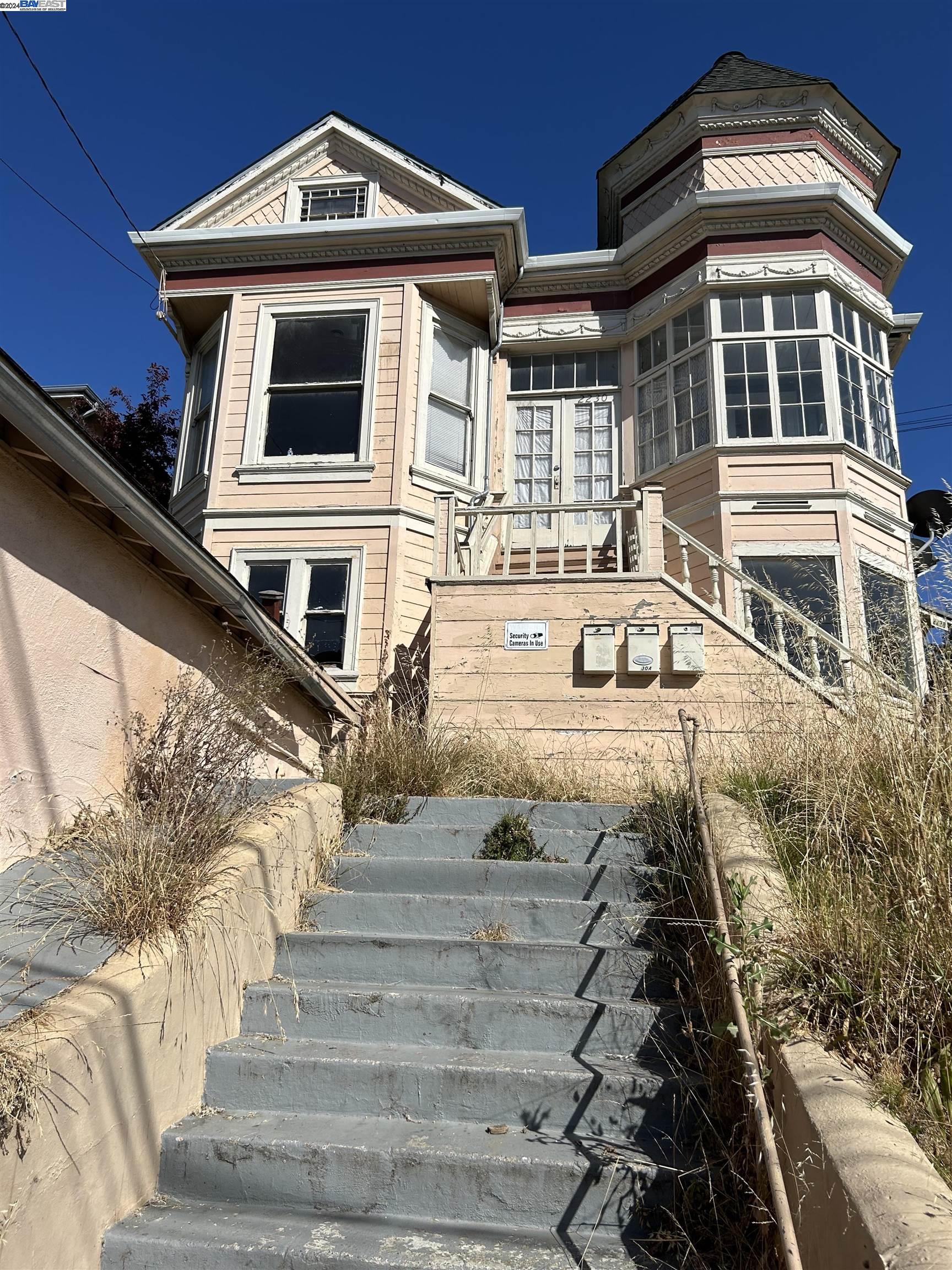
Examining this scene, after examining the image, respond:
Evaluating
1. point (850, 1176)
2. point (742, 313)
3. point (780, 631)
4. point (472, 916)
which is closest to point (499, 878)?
point (472, 916)

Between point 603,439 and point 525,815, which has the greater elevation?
point 603,439

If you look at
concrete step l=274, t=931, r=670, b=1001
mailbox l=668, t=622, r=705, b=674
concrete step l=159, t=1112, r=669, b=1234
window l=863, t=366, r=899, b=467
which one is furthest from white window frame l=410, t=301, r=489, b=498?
concrete step l=159, t=1112, r=669, b=1234

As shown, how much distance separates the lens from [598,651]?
7.81m

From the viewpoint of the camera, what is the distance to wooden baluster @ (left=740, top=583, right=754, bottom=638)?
823 cm

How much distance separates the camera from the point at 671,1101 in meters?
3.14

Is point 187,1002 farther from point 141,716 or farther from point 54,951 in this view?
point 141,716

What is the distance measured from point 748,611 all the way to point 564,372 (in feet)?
17.4

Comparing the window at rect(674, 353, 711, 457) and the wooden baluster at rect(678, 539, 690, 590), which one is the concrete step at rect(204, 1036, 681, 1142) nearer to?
the wooden baluster at rect(678, 539, 690, 590)

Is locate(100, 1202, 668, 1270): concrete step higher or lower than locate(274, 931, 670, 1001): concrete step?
lower

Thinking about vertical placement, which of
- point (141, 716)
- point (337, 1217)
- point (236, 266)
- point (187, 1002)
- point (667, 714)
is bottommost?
point (337, 1217)

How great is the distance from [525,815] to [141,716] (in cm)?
244

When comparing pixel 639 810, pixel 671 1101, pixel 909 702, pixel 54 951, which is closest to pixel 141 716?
pixel 54 951

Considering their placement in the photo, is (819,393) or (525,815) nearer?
(525,815)

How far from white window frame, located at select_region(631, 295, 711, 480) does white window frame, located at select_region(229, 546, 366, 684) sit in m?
4.18
